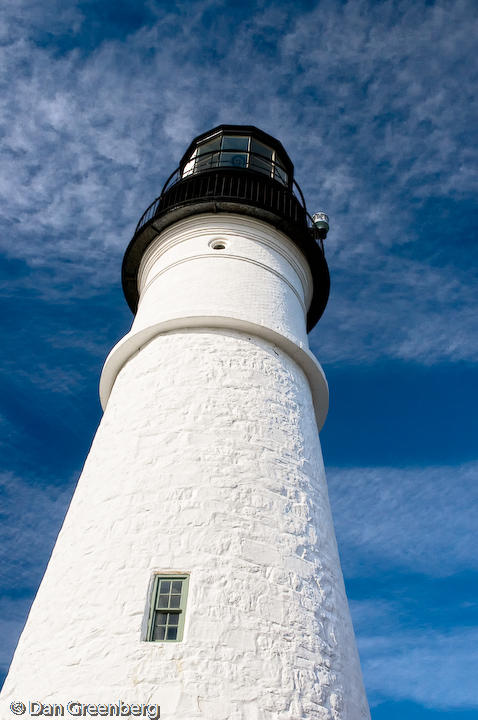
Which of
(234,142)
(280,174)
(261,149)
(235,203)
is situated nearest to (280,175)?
(280,174)

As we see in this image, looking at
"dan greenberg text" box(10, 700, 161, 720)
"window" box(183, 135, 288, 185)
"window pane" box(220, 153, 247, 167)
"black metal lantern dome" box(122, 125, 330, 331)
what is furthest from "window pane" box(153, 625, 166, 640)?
"window pane" box(220, 153, 247, 167)

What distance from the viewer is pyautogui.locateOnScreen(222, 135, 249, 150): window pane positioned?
15852mm

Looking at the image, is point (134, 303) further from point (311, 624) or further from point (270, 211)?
point (311, 624)

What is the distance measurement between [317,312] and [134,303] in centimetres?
465

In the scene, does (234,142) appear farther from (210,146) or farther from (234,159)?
(234,159)

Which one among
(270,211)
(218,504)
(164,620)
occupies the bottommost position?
(164,620)

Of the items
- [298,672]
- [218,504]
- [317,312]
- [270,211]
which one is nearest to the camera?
[298,672]

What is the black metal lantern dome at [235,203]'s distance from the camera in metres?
12.4

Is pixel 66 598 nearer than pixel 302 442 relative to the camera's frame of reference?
Yes

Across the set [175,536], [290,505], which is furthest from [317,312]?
[175,536]

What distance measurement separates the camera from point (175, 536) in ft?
22.5

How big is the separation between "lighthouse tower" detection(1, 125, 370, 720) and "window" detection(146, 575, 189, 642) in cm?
1

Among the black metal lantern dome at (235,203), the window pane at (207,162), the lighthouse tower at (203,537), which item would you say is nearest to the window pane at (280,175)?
the black metal lantern dome at (235,203)

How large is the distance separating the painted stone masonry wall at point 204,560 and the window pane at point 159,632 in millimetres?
149
